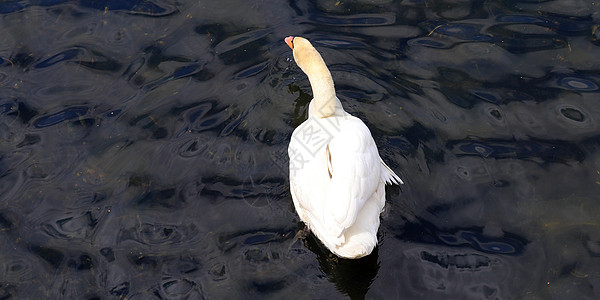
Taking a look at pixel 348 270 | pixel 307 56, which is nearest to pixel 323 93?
pixel 307 56

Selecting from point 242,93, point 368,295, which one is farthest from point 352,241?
point 242,93

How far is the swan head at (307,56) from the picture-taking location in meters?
6.82

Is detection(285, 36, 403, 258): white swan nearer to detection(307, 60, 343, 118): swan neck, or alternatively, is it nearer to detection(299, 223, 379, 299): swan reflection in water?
detection(307, 60, 343, 118): swan neck

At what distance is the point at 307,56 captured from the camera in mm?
6938

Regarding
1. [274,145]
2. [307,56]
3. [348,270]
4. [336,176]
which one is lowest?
[348,270]

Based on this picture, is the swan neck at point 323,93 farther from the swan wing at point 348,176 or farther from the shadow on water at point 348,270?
the shadow on water at point 348,270

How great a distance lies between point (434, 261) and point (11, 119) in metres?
5.22

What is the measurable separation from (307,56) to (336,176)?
6.44ft

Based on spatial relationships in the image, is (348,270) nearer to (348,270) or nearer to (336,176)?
(348,270)

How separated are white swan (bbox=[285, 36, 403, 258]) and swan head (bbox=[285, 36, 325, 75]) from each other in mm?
16

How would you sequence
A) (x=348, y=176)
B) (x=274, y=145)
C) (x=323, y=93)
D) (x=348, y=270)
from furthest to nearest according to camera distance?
(x=274, y=145) → (x=323, y=93) → (x=348, y=270) → (x=348, y=176)

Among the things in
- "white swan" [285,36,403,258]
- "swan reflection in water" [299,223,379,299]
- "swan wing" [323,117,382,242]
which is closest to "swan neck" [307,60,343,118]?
"white swan" [285,36,403,258]

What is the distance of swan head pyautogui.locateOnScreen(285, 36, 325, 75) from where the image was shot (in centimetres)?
682

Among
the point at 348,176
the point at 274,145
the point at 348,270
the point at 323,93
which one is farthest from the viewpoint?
the point at 274,145
